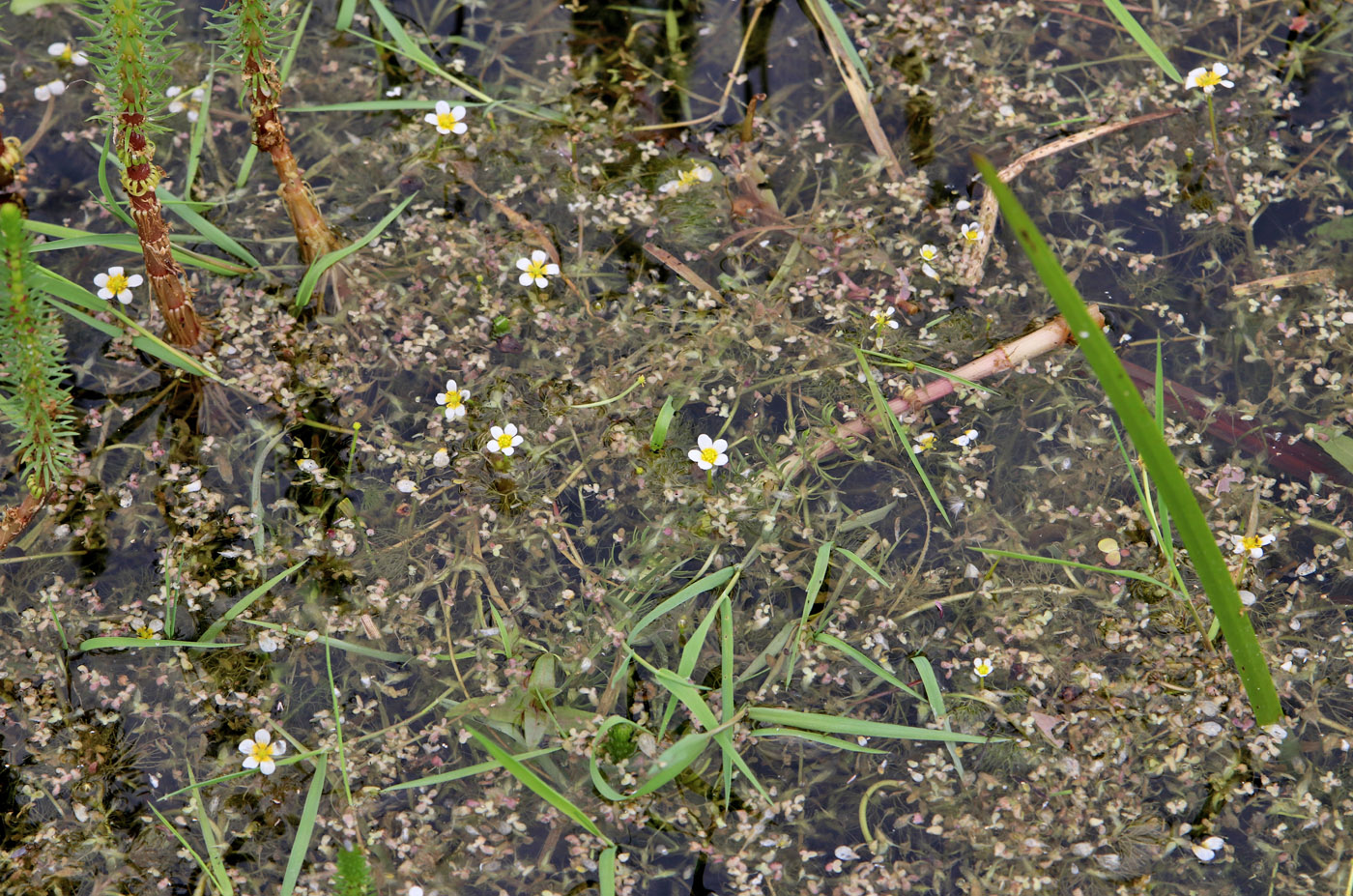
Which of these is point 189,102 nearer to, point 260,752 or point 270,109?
point 270,109

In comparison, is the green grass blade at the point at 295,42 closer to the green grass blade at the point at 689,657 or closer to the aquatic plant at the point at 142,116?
the aquatic plant at the point at 142,116

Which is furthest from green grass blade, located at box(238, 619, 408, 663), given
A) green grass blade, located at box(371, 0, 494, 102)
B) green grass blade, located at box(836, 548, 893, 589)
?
green grass blade, located at box(371, 0, 494, 102)

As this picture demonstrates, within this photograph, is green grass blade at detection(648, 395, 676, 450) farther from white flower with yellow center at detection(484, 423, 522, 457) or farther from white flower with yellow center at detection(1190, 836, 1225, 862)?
white flower with yellow center at detection(1190, 836, 1225, 862)

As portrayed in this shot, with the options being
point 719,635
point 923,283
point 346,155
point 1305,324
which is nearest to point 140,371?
point 346,155

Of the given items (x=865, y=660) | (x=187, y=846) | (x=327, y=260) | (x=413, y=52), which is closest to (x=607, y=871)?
(x=865, y=660)

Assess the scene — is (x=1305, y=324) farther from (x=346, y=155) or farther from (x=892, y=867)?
(x=346, y=155)
